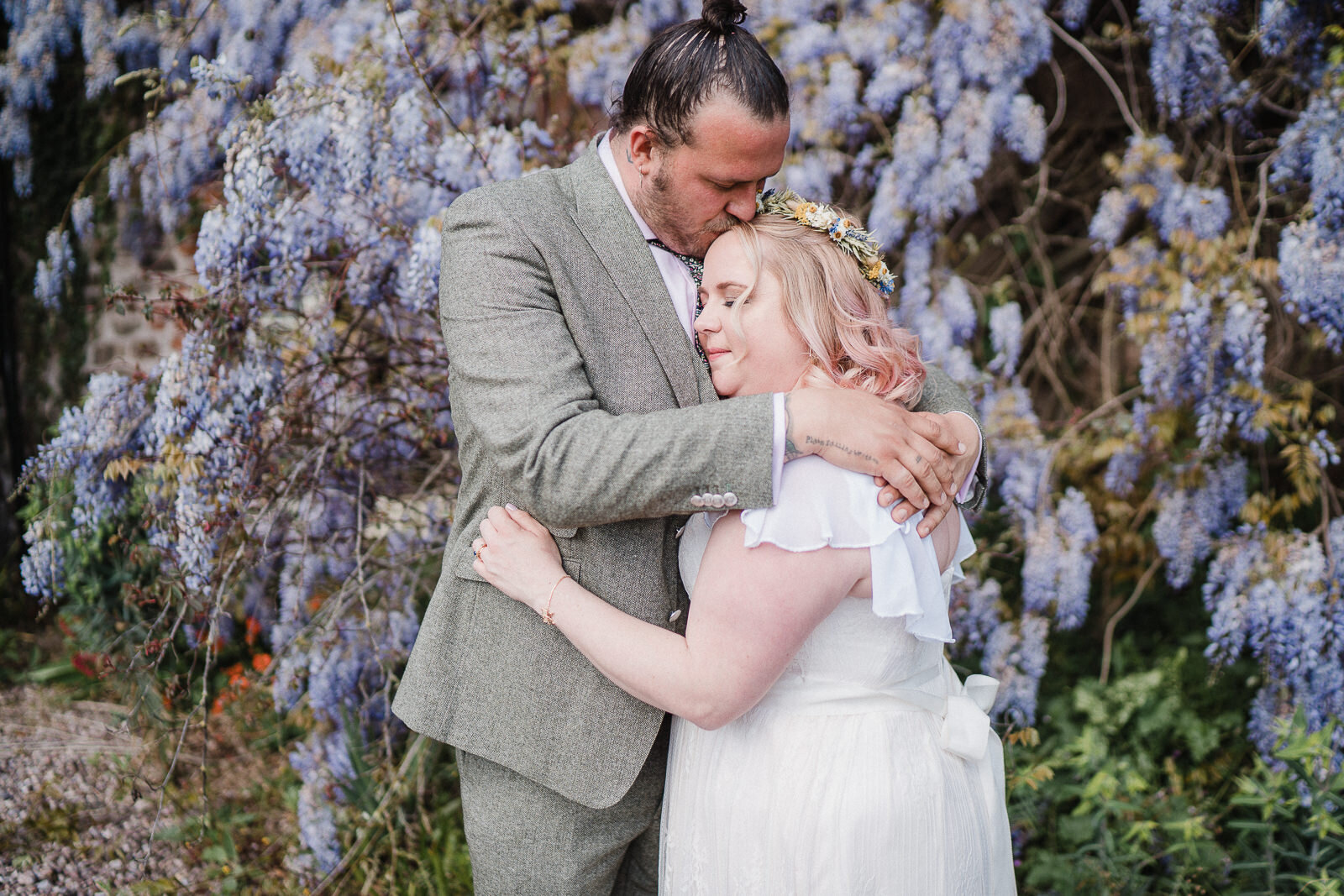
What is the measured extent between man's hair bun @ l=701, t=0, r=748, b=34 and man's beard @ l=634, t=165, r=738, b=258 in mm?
239

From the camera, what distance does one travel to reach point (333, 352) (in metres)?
2.70

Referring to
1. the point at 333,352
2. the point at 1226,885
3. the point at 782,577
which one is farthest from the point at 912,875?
the point at 333,352

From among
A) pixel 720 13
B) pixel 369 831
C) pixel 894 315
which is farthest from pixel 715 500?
pixel 894 315

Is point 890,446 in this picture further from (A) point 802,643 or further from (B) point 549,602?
(B) point 549,602

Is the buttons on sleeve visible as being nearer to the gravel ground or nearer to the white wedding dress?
the white wedding dress

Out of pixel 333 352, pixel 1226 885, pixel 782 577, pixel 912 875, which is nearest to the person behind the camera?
pixel 782 577

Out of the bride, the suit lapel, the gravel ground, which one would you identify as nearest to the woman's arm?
the bride

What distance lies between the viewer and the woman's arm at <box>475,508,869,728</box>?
1262mm

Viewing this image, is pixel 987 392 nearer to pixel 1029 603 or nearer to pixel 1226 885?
pixel 1029 603

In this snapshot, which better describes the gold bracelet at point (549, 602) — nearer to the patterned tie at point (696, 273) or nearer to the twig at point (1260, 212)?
the patterned tie at point (696, 273)

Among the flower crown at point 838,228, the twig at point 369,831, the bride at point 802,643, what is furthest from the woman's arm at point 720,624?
the twig at point 369,831

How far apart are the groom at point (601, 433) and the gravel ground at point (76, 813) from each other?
145cm

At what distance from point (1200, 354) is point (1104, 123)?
1542 mm

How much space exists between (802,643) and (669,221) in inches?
28.8
